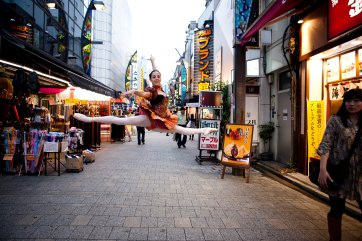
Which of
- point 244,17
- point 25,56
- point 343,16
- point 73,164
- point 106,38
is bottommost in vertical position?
point 73,164

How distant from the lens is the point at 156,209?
5.50 metres

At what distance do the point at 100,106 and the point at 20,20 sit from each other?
625 centimetres

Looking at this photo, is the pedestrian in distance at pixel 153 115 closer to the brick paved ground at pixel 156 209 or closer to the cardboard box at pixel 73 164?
the brick paved ground at pixel 156 209

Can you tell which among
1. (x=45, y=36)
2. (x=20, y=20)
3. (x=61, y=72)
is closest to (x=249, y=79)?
(x=61, y=72)

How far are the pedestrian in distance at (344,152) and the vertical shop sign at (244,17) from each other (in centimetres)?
590

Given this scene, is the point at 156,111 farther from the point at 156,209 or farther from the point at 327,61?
the point at 327,61

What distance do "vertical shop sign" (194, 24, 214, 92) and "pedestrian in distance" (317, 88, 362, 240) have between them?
16.0 metres

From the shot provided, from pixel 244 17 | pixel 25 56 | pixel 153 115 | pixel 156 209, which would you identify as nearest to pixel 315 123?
pixel 244 17

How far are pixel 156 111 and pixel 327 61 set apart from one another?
625 centimetres

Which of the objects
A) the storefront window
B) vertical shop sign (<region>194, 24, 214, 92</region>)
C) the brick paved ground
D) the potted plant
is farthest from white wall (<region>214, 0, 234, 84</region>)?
the brick paved ground

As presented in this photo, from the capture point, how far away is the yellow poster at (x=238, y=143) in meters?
8.38

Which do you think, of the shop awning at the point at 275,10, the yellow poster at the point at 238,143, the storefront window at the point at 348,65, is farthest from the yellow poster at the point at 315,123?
the shop awning at the point at 275,10

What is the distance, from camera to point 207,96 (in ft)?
40.0

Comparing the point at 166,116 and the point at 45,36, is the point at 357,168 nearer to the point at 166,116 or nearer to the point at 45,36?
the point at 166,116
